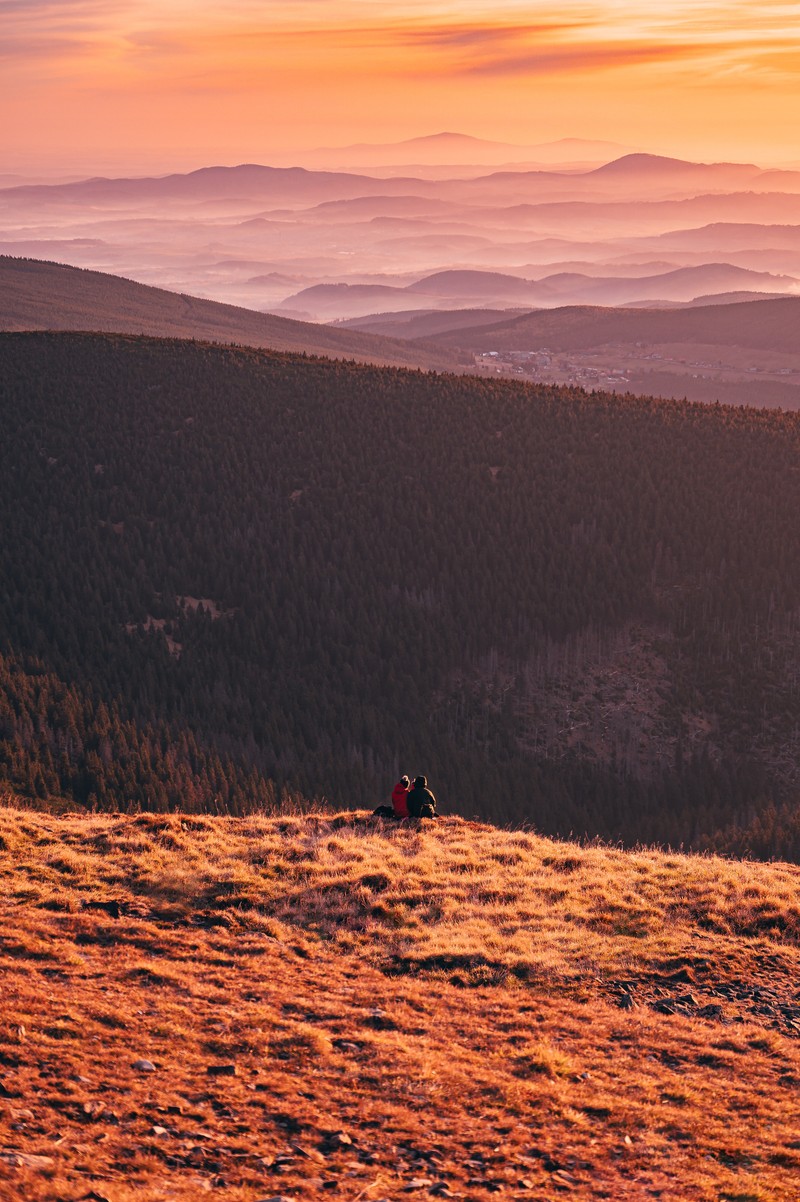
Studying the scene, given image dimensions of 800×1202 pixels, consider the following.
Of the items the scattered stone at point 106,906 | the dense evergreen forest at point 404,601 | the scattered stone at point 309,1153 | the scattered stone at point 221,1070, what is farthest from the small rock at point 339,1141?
the dense evergreen forest at point 404,601

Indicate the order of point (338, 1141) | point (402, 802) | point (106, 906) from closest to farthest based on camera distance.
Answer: point (338, 1141) < point (106, 906) < point (402, 802)

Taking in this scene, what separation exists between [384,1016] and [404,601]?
80.5m

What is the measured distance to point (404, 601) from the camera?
10119cm

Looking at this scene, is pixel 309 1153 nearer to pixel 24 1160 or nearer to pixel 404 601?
pixel 24 1160

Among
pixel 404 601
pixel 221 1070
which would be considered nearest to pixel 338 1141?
pixel 221 1070

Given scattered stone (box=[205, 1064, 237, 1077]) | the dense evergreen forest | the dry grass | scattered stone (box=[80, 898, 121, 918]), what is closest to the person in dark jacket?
the dry grass

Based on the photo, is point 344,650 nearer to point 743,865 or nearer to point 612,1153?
point 743,865

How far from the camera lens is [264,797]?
6806cm

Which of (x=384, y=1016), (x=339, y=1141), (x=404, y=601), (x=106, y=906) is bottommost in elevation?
(x=404, y=601)

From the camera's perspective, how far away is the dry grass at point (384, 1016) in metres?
15.8

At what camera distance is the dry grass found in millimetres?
15758

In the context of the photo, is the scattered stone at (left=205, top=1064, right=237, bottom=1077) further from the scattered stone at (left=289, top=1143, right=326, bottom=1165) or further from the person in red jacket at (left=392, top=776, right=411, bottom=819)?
the person in red jacket at (left=392, top=776, right=411, bottom=819)

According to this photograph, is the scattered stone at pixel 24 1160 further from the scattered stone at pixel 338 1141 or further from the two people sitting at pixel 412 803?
the two people sitting at pixel 412 803

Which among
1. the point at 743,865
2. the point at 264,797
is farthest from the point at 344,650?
the point at 743,865
